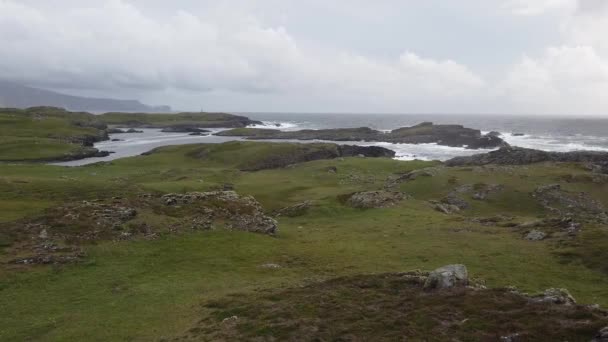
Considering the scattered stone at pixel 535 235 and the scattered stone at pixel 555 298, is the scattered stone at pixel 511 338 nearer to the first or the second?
the scattered stone at pixel 555 298

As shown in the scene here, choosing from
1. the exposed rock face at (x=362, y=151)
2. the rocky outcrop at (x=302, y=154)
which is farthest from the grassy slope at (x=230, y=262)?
the exposed rock face at (x=362, y=151)

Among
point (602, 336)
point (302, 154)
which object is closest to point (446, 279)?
point (602, 336)

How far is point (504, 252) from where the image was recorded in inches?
1283

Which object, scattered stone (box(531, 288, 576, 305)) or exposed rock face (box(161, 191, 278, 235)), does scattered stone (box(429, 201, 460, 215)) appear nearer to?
exposed rock face (box(161, 191, 278, 235))

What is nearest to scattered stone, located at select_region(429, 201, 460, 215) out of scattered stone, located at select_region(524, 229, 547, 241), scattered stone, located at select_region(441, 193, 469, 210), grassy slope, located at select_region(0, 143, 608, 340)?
grassy slope, located at select_region(0, 143, 608, 340)

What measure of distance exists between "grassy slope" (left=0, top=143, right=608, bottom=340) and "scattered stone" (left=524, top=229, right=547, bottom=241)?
2.98 feet

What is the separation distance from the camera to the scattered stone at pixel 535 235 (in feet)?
116

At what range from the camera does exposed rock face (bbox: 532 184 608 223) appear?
5481 cm

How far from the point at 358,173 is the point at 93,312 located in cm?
6771

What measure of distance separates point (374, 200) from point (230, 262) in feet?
91.7

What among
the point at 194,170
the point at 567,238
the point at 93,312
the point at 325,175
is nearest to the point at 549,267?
the point at 567,238

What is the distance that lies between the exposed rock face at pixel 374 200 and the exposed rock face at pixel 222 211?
14.8m

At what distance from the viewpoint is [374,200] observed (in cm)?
5503

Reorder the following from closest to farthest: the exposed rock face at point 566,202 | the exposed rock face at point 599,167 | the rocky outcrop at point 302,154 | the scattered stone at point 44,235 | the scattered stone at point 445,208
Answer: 1. the scattered stone at point 44,235
2. the scattered stone at point 445,208
3. the exposed rock face at point 566,202
4. the exposed rock face at point 599,167
5. the rocky outcrop at point 302,154
